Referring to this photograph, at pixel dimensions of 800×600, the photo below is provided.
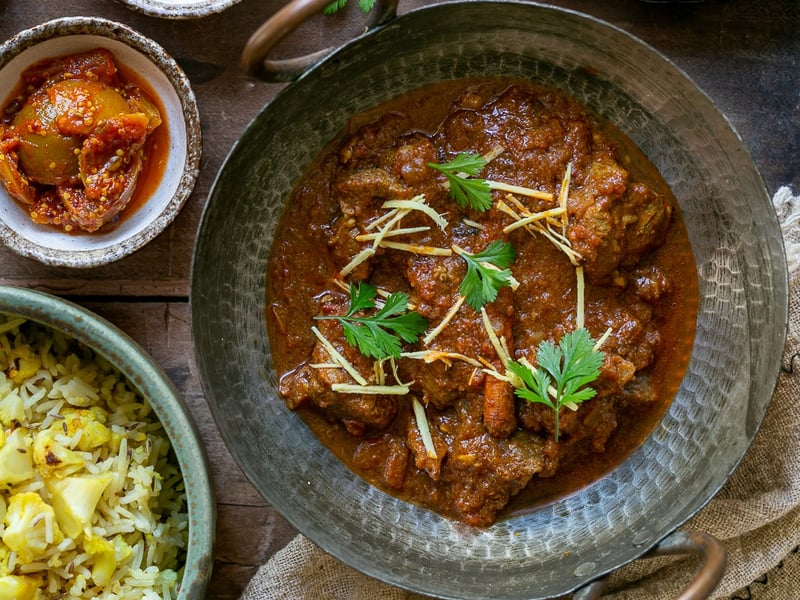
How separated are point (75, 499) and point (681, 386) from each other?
6.72 ft

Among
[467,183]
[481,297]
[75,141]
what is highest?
[75,141]

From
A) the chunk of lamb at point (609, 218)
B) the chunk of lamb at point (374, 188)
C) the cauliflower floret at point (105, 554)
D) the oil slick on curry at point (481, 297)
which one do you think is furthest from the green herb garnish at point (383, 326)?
the cauliflower floret at point (105, 554)

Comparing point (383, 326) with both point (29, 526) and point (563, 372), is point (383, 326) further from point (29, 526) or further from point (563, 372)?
point (29, 526)

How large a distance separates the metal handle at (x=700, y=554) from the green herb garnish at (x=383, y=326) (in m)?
0.93

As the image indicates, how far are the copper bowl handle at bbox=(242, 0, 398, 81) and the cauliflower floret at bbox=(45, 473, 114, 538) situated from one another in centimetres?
143

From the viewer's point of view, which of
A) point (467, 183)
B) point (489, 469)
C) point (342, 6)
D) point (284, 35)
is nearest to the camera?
point (284, 35)

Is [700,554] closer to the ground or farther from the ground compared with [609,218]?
closer to the ground

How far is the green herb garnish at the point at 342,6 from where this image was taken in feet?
9.36

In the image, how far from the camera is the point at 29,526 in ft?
9.01

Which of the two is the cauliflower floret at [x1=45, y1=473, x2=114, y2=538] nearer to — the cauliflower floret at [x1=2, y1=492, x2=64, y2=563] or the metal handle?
the cauliflower floret at [x1=2, y1=492, x2=64, y2=563]

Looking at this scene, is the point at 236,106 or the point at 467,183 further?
the point at 236,106

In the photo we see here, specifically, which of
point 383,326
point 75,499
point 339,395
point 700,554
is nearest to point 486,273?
point 383,326

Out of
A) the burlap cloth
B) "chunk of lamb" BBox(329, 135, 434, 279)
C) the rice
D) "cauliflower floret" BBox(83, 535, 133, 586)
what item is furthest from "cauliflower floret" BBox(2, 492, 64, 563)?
"chunk of lamb" BBox(329, 135, 434, 279)

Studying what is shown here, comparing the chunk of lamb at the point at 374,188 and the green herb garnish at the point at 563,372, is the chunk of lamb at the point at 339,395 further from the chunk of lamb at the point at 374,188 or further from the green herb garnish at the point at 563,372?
the green herb garnish at the point at 563,372
